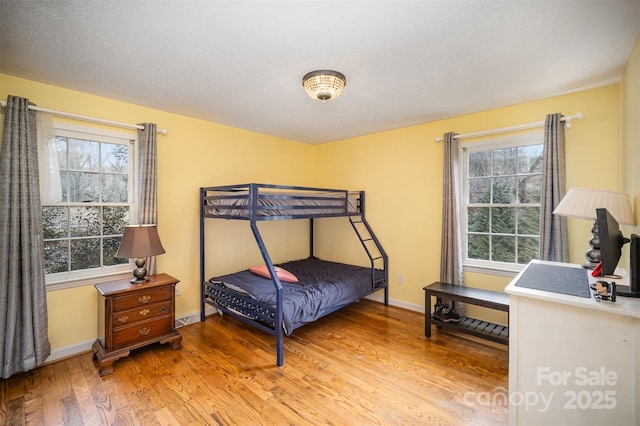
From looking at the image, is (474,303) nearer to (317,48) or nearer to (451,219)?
(451,219)

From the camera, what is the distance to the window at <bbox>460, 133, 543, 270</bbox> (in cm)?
280

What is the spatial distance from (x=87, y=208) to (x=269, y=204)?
1.72 m

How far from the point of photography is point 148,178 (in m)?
2.76

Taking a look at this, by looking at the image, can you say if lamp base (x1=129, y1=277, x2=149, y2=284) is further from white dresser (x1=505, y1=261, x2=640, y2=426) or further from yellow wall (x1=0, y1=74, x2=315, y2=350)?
white dresser (x1=505, y1=261, x2=640, y2=426)

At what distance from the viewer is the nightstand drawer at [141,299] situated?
231 cm

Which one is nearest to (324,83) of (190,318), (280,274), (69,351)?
(280,274)

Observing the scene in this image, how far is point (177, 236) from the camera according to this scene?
311 centimetres

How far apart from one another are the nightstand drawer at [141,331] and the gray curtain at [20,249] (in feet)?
1.80

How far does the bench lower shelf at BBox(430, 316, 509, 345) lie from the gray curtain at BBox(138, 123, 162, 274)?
3045 millimetres

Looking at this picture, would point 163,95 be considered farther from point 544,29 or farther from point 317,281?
point 544,29

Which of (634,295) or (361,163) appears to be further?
(361,163)

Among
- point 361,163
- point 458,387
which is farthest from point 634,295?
point 361,163

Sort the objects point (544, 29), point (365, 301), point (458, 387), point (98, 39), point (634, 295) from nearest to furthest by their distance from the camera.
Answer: point (634, 295) < point (544, 29) < point (98, 39) < point (458, 387) < point (365, 301)

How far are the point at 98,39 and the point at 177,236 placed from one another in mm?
1957
